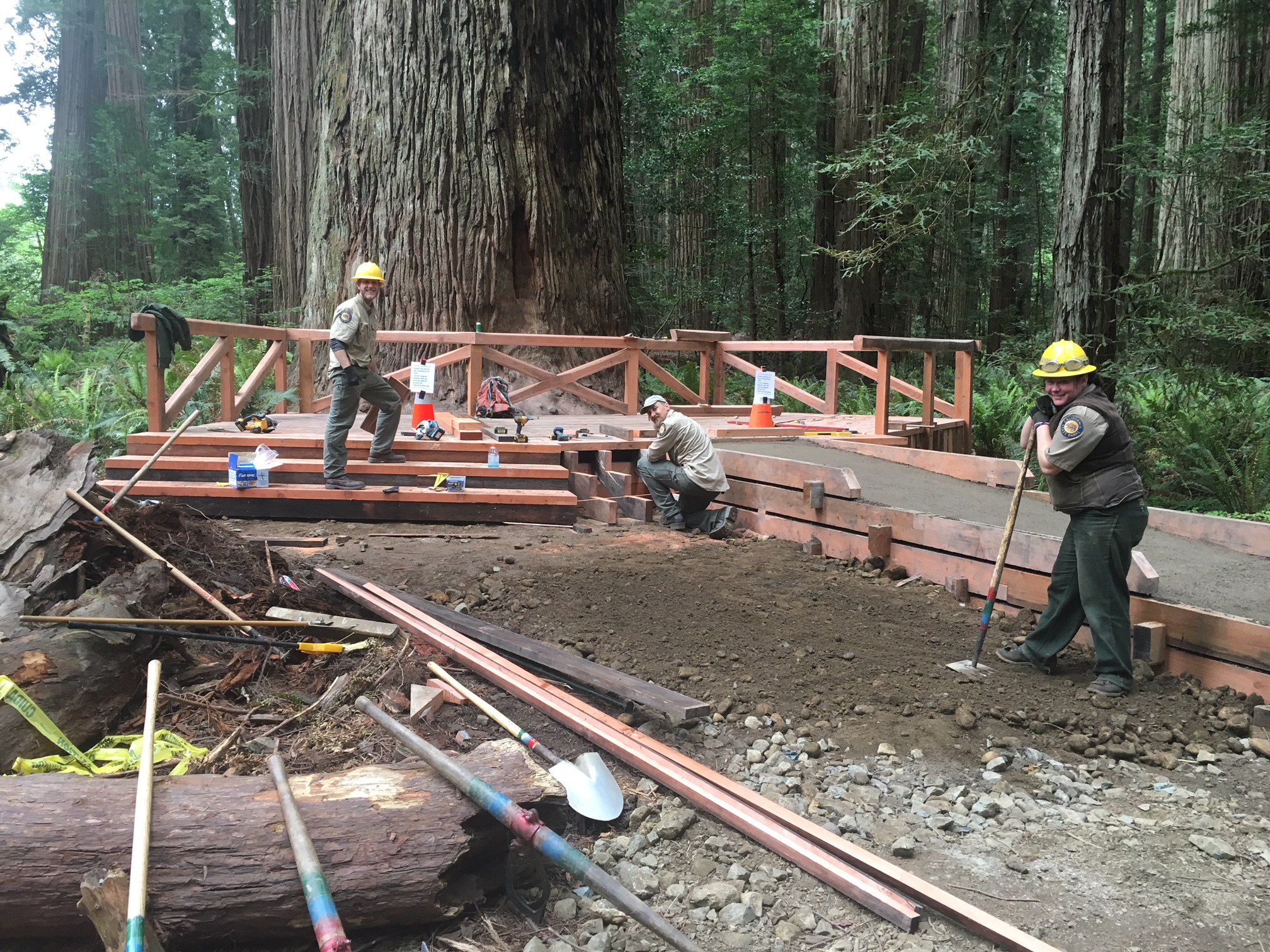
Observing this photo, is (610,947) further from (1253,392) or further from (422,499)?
(1253,392)

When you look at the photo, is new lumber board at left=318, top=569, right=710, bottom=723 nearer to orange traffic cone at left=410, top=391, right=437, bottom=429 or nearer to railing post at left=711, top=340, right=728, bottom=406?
orange traffic cone at left=410, top=391, right=437, bottom=429

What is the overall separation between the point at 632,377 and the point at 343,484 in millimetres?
4516

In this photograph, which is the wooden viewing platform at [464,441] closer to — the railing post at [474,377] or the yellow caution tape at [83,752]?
the railing post at [474,377]

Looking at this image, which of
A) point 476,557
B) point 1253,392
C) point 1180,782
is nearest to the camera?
point 1180,782

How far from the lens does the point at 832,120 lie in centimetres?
1883

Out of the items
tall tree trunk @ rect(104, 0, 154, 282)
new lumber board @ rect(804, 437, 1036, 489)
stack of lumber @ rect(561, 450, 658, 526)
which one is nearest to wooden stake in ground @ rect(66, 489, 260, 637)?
stack of lumber @ rect(561, 450, 658, 526)

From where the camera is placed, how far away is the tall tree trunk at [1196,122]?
9.40 meters

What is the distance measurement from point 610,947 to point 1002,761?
2266mm

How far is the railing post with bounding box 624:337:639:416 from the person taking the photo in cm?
1186

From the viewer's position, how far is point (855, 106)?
1727 cm

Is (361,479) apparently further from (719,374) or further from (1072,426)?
(1072,426)

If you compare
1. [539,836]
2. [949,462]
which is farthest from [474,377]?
[539,836]

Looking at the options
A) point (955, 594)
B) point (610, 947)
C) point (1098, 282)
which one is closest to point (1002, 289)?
point (1098, 282)

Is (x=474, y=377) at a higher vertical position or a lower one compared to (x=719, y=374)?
lower
